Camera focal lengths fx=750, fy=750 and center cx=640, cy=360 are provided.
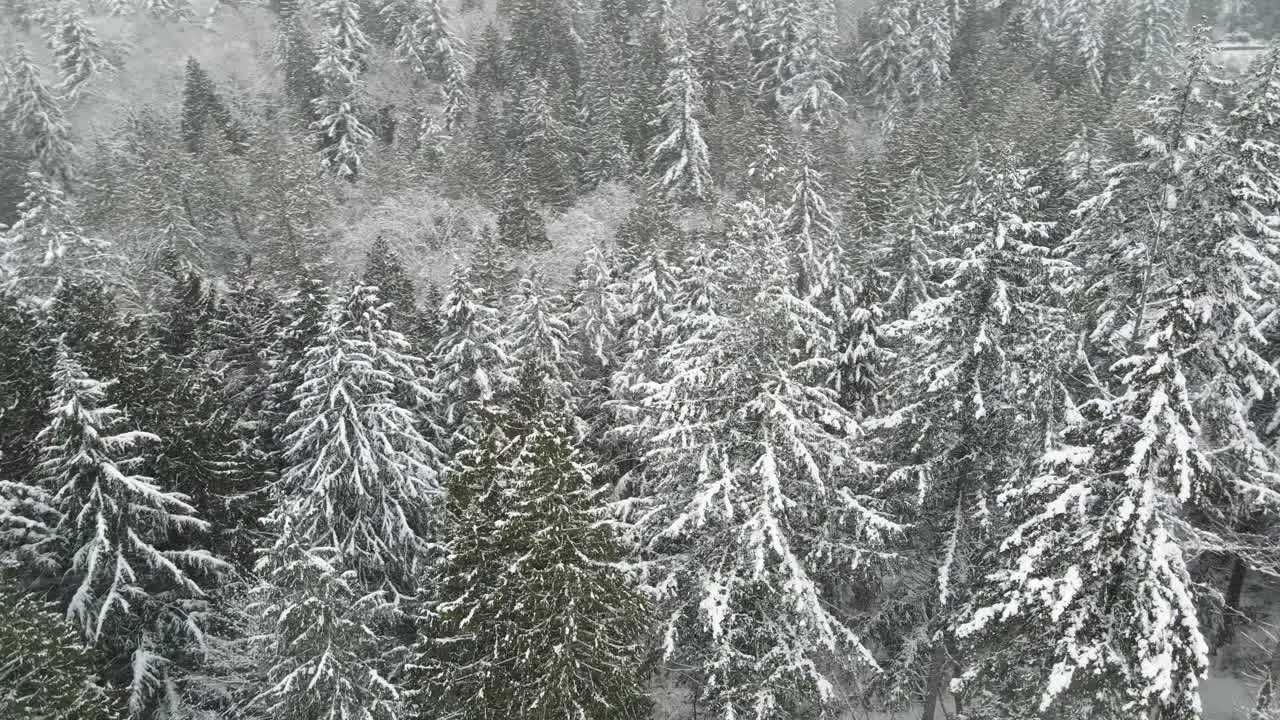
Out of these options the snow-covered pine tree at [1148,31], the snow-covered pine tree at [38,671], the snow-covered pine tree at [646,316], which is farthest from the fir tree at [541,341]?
the snow-covered pine tree at [1148,31]

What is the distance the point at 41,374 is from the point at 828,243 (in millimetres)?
28778

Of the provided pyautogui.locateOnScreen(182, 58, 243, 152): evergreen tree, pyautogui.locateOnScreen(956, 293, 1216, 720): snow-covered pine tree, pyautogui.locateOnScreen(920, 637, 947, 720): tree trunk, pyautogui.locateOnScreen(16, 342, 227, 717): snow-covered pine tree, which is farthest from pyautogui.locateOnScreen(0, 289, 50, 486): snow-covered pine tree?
pyautogui.locateOnScreen(182, 58, 243, 152): evergreen tree

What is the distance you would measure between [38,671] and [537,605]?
914 centimetres

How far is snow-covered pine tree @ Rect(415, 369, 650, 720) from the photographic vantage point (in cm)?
1352

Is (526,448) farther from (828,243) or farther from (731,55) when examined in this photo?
(731,55)

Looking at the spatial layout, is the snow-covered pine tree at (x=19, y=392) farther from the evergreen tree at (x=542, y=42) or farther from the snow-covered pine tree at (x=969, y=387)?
the evergreen tree at (x=542, y=42)

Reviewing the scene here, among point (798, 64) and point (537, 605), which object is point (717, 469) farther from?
point (798, 64)

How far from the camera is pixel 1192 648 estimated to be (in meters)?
9.90

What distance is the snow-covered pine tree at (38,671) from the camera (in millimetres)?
13219

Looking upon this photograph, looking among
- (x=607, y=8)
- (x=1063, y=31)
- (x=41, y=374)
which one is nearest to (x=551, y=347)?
(x=41, y=374)

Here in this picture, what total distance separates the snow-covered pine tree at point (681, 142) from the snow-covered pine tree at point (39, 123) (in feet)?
133

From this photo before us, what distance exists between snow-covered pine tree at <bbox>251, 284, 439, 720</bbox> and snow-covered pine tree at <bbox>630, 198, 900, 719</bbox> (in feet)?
21.2

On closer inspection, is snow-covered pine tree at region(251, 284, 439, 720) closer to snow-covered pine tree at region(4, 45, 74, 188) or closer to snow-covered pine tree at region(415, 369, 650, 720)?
snow-covered pine tree at region(415, 369, 650, 720)

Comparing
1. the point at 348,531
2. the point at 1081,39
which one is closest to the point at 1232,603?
the point at 348,531
